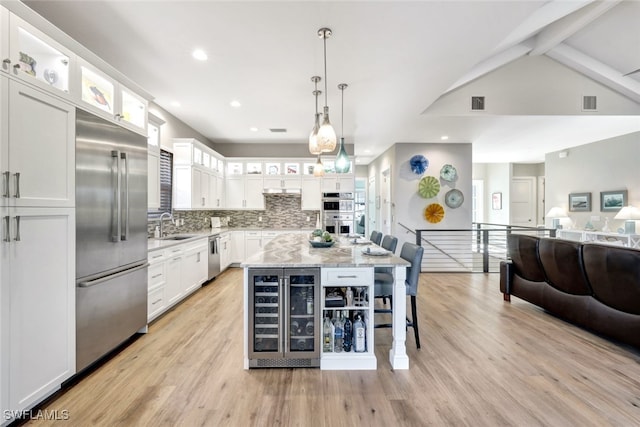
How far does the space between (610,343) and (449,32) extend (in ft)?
10.8

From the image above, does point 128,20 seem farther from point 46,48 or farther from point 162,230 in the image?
point 162,230

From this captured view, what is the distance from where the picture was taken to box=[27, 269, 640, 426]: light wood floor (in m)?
1.80

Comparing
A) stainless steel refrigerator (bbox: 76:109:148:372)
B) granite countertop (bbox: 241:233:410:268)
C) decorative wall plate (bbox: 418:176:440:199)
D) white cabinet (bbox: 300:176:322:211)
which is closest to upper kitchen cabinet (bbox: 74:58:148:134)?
stainless steel refrigerator (bbox: 76:109:148:372)

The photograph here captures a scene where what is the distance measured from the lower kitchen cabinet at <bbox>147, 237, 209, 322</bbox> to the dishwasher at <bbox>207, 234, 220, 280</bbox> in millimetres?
176

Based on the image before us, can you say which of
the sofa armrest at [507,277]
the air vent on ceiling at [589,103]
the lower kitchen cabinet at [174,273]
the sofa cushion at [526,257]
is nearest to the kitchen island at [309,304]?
the lower kitchen cabinet at [174,273]

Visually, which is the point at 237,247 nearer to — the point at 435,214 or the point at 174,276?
the point at 174,276

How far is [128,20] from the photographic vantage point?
93.8 inches

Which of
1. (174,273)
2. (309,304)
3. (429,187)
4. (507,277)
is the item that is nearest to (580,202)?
(429,187)

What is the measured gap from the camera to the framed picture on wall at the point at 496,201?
9938 mm

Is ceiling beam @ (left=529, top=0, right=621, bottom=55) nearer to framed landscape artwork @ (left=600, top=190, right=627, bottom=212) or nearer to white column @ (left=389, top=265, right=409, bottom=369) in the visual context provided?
white column @ (left=389, top=265, right=409, bottom=369)

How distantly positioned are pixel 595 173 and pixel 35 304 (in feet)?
31.5

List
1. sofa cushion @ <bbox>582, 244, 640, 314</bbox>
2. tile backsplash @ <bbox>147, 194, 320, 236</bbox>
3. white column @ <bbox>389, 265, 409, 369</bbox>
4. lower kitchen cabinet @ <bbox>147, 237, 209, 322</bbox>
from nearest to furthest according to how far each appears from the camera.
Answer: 1. white column @ <bbox>389, 265, 409, 369</bbox>
2. sofa cushion @ <bbox>582, 244, 640, 314</bbox>
3. lower kitchen cabinet @ <bbox>147, 237, 209, 322</bbox>
4. tile backsplash @ <bbox>147, 194, 320, 236</bbox>

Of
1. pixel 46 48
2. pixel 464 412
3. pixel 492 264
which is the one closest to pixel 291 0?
pixel 46 48

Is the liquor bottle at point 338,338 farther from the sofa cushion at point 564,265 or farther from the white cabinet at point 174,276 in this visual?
the sofa cushion at point 564,265
